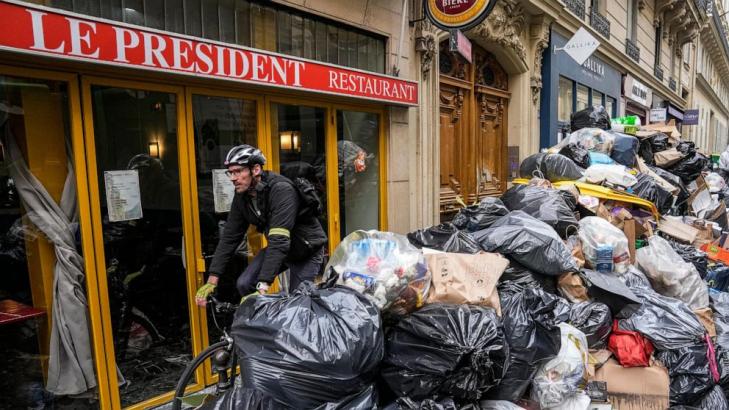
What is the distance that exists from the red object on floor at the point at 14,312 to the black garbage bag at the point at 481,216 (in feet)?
10.9

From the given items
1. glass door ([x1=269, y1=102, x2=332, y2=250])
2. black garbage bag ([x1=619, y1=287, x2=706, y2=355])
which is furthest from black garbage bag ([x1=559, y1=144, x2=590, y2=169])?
glass door ([x1=269, y1=102, x2=332, y2=250])

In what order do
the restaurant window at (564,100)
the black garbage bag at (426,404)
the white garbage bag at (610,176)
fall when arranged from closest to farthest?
the black garbage bag at (426,404) < the white garbage bag at (610,176) < the restaurant window at (564,100)

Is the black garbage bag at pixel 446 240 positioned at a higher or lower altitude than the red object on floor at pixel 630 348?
higher

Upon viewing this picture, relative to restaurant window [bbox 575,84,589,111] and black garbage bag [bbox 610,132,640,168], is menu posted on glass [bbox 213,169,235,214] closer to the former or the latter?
black garbage bag [bbox 610,132,640,168]

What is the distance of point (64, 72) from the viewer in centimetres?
285

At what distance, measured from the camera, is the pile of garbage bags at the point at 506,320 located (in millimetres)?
2084

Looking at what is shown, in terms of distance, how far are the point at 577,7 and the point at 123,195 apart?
35.1 ft

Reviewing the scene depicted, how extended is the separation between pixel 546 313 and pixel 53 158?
327cm

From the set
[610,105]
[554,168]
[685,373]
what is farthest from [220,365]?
[610,105]

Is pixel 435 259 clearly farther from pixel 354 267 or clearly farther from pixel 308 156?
pixel 308 156

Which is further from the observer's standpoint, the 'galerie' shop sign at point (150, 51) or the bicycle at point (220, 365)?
the bicycle at point (220, 365)

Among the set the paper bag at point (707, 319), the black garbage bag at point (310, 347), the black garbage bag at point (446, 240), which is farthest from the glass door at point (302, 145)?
the paper bag at point (707, 319)

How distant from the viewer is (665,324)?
3.34m

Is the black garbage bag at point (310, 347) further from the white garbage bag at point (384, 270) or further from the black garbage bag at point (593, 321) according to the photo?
the black garbage bag at point (593, 321)
